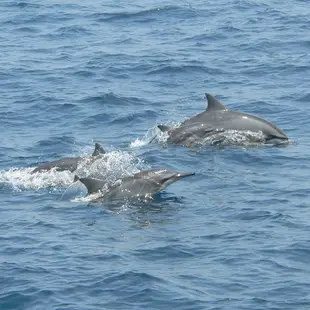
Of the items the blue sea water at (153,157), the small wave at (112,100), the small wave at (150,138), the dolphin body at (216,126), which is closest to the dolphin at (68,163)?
the blue sea water at (153,157)

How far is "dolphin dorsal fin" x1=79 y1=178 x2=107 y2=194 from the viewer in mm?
25094

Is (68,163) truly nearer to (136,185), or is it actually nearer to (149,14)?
(136,185)

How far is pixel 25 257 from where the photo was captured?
21609 millimetres

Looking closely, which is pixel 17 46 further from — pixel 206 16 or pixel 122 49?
pixel 206 16

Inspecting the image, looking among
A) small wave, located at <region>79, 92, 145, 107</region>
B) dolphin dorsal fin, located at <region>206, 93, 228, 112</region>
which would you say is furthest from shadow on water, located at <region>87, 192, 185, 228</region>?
small wave, located at <region>79, 92, 145, 107</region>

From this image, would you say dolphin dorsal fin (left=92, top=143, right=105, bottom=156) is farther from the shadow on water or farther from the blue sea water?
the shadow on water

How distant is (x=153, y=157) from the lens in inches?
1113

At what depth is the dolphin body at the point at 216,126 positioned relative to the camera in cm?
2927

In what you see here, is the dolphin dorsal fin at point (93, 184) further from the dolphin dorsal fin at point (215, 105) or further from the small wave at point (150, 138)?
the dolphin dorsal fin at point (215, 105)

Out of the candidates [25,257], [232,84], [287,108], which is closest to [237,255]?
[25,257]

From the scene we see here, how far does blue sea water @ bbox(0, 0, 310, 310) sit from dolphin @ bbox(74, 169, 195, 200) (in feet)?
1.04

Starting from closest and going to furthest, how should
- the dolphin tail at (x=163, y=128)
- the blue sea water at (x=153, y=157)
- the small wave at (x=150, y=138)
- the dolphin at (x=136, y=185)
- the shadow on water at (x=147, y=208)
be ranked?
the blue sea water at (x=153, y=157), the shadow on water at (x=147, y=208), the dolphin at (x=136, y=185), the small wave at (x=150, y=138), the dolphin tail at (x=163, y=128)

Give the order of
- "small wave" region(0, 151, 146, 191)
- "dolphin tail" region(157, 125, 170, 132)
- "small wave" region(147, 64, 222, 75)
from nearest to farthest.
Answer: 1. "small wave" region(0, 151, 146, 191)
2. "dolphin tail" region(157, 125, 170, 132)
3. "small wave" region(147, 64, 222, 75)

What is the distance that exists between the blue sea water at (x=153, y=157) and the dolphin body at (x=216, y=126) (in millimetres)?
564
